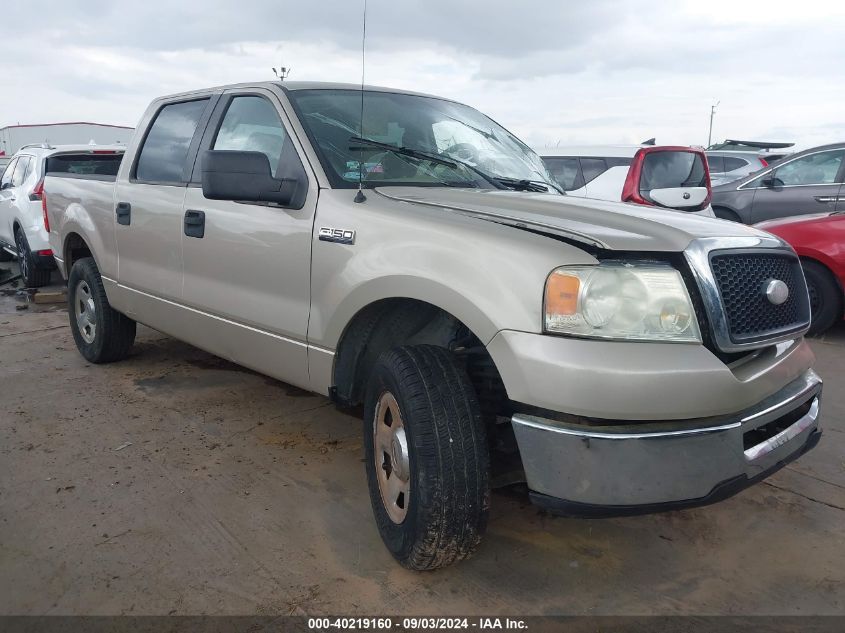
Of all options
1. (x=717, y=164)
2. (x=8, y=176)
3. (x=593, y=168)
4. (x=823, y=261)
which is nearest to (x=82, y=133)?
(x=8, y=176)

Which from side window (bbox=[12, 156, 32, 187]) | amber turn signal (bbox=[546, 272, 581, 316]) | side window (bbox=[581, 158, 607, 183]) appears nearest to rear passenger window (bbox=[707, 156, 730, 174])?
side window (bbox=[581, 158, 607, 183])

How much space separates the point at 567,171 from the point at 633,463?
6.77 metres

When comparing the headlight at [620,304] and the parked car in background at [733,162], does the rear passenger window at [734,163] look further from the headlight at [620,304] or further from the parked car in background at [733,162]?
the headlight at [620,304]

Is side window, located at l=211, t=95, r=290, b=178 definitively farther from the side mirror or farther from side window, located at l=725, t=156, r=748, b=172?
side window, located at l=725, t=156, r=748, b=172

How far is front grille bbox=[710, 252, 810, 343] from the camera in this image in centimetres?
225

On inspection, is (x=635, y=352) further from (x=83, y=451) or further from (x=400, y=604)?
(x=83, y=451)

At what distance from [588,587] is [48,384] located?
12.2 ft

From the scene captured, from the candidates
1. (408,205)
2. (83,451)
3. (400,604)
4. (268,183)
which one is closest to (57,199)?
(83,451)

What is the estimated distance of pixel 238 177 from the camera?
9.27ft

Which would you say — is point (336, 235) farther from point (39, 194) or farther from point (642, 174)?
point (39, 194)

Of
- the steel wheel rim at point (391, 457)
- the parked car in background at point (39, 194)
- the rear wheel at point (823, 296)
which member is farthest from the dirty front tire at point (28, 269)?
the rear wheel at point (823, 296)

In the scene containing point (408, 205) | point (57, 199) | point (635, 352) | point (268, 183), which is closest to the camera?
point (635, 352)

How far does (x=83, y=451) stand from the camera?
3.63m

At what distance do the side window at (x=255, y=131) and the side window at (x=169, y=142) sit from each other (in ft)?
1.10
